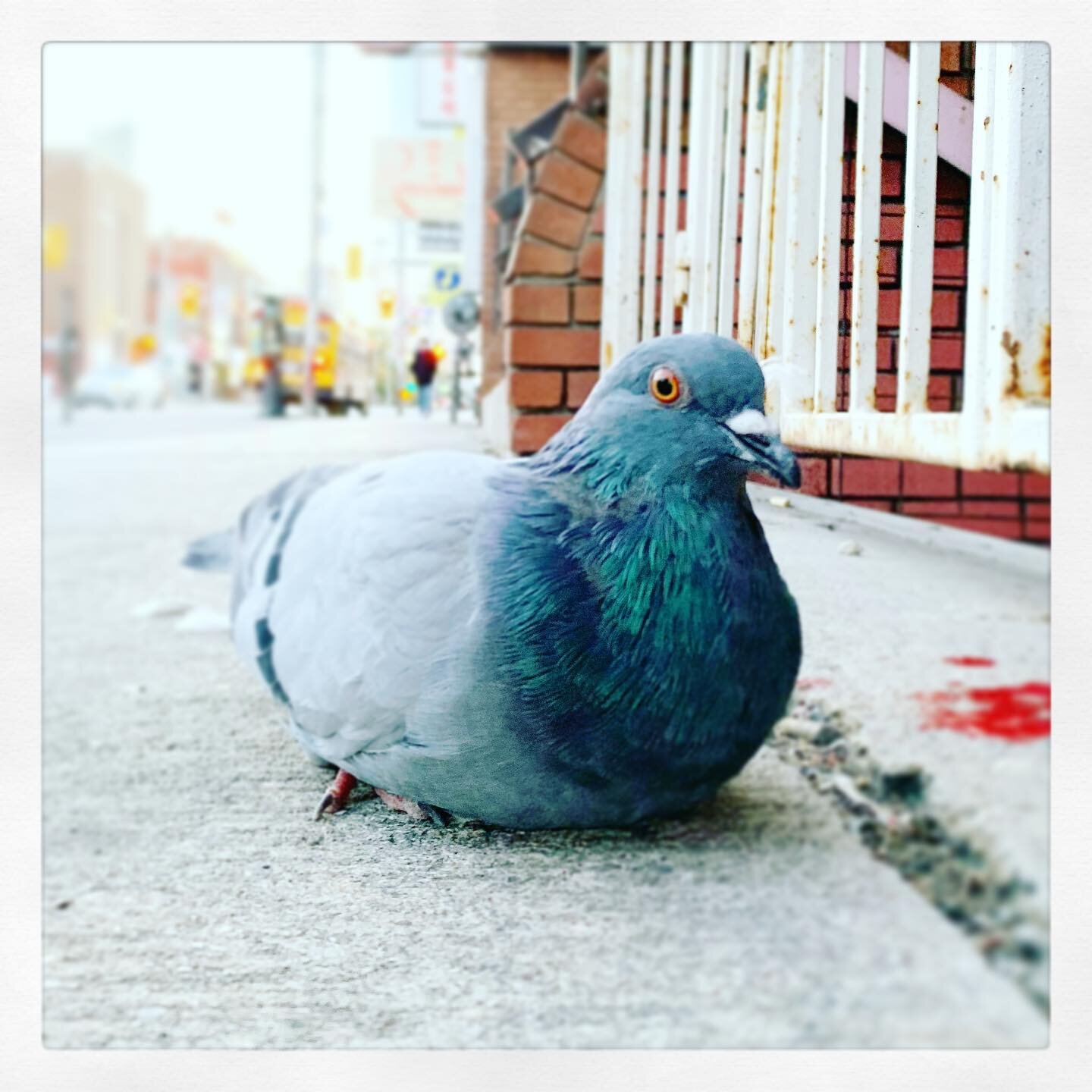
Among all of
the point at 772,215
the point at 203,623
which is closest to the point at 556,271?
the point at 772,215

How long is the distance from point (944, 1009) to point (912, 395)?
677mm

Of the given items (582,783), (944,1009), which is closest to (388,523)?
(582,783)

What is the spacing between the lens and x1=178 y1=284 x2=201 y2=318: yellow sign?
1.72 meters

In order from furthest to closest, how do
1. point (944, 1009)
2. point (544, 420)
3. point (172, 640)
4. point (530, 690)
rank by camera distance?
point (172, 640)
point (544, 420)
point (530, 690)
point (944, 1009)

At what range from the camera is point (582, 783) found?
124 centimetres

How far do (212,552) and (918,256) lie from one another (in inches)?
50.6

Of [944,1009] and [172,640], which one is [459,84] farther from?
[944,1009]

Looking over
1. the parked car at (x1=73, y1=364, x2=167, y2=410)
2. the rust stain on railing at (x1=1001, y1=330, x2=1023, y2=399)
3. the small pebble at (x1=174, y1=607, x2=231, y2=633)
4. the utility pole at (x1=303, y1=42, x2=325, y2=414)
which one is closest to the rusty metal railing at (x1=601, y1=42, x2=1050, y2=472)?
the rust stain on railing at (x1=1001, y1=330, x2=1023, y2=399)

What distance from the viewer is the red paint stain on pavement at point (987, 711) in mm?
1171

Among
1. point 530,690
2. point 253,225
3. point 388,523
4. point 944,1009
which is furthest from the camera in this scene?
point 253,225

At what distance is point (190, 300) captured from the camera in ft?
5.66

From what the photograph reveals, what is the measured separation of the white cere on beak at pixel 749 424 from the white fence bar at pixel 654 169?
1.29 ft

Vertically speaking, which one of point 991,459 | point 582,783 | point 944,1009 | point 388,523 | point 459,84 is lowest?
point 944,1009

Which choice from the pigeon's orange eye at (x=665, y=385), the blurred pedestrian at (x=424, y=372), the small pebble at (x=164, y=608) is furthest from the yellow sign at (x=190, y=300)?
the pigeon's orange eye at (x=665, y=385)
